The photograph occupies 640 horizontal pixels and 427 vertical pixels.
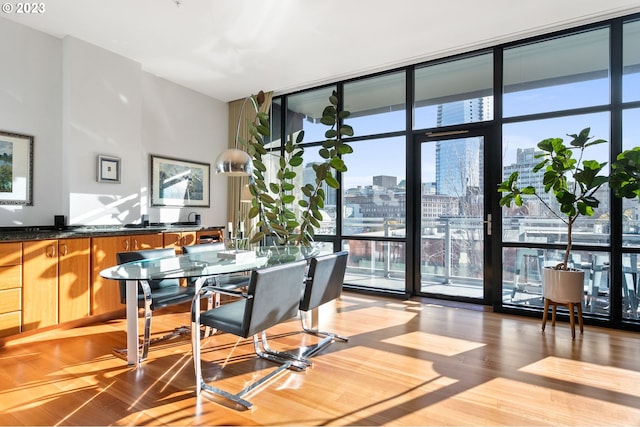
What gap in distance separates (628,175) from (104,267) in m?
5.32

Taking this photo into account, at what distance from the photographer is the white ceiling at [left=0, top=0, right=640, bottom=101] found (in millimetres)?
3424

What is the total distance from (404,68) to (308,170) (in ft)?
6.96

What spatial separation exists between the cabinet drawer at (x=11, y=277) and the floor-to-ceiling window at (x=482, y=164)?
3.71m

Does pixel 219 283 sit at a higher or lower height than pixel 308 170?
lower

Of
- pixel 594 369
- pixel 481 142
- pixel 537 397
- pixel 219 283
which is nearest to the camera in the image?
pixel 537 397

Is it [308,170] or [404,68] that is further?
[308,170]

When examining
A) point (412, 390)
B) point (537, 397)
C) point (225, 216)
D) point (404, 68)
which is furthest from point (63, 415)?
point (404, 68)

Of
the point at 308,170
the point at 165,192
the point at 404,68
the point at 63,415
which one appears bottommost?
the point at 63,415

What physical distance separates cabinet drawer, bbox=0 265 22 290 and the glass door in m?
4.47

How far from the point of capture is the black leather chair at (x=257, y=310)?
2.14 metres

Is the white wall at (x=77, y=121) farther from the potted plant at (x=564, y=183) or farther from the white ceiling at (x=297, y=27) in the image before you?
the potted plant at (x=564, y=183)

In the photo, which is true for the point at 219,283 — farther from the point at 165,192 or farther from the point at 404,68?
the point at 404,68

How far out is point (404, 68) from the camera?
4902 mm

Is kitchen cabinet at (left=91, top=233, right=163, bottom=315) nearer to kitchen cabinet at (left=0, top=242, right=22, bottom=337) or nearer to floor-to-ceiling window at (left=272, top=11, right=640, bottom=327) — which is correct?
kitchen cabinet at (left=0, top=242, right=22, bottom=337)
